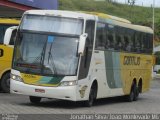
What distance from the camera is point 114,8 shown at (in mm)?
117875

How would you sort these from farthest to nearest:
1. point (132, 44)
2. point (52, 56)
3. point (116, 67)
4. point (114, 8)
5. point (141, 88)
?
point (114, 8) < point (141, 88) < point (132, 44) < point (116, 67) < point (52, 56)

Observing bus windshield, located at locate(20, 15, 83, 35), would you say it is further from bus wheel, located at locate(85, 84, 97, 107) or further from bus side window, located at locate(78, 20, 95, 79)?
bus wheel, located at locate(85, 84, 97, 107)

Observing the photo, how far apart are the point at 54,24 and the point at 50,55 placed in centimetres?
108

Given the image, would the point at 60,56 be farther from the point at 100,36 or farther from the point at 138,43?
the point at 138,43

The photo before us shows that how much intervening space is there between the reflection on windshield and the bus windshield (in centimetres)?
25

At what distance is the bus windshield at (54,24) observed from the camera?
64.2 ft

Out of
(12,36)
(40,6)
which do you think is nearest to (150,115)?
(12,36)

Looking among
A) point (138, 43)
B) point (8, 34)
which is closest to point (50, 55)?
point (8, 34)

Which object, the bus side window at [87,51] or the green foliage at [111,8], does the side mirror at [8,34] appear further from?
the green foliage at [111,8]

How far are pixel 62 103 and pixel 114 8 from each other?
9671 cm

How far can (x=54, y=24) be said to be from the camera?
19734 mm

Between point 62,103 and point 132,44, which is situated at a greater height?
point 132,44

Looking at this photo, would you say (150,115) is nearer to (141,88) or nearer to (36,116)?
(36,116)

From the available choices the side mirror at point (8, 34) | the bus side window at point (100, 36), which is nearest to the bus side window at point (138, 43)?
the bus side window at point (100, 36)
